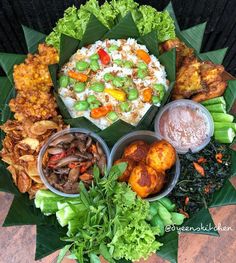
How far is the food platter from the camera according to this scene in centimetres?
191

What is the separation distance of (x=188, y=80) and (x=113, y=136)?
1.66 ft

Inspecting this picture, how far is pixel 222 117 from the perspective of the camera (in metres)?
2.28

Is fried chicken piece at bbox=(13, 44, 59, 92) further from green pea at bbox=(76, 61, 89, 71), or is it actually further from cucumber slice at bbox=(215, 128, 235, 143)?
cucumber slice at bbox=(215, 128, 235, 143)

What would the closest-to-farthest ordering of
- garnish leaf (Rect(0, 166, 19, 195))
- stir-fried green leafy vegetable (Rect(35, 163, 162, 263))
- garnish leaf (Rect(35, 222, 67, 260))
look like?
stir-fried green leafy vegetable (Rect(35, 163, 162, 263)) → garnish leaf (Rect(35, 222, 67, 260)) → garnish leaf (Rect(0, 166, 19, 195))

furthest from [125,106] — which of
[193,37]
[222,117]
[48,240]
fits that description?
[48,240]

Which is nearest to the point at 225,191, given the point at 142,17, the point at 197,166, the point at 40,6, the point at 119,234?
the point at 197,166

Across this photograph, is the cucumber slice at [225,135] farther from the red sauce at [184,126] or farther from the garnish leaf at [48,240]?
the garnish leaf at [48,240]

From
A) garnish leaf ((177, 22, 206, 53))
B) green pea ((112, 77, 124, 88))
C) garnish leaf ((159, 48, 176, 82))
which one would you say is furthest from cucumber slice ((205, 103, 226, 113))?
green pea ((112, 77, 124, 88))

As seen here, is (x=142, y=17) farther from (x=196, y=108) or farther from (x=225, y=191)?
(x=225, y=191)

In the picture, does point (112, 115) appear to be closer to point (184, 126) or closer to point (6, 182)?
point (184, 126)

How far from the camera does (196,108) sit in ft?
7.55

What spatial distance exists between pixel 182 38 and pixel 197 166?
0.82m

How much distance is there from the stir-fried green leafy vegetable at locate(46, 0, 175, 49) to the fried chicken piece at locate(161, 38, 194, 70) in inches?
2.0

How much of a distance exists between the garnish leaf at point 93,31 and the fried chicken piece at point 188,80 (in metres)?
0.49
